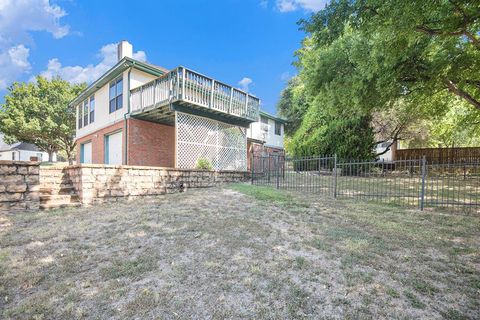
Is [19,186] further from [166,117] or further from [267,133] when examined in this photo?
[267,133]

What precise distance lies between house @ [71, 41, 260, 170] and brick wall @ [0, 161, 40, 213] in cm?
504

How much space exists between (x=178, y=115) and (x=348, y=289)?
911 cm

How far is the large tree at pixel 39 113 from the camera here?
21281 millimetres

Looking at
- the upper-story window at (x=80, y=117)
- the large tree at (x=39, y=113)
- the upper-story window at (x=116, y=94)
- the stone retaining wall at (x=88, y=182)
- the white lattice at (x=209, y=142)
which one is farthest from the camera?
the large tree at (x=39, y=113)

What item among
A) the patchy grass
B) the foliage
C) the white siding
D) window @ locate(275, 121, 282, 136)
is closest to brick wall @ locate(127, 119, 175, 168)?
the white siding

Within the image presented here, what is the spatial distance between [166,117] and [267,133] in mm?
10910

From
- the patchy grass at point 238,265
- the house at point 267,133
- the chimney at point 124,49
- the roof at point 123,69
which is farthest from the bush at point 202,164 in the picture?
the chimney at point 124,49

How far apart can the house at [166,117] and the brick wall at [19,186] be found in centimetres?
504

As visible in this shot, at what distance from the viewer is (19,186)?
17.9 ft

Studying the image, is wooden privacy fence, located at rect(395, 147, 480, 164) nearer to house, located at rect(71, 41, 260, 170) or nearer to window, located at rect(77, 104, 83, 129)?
house, located at rect(71, 41, 260, 170)

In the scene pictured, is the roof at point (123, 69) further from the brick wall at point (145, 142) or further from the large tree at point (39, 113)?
the large tree at point (39, 113)

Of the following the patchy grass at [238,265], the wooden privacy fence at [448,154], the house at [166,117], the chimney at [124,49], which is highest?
the chimney at [124,49]

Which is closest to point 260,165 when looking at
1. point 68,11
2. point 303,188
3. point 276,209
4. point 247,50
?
point 303,188

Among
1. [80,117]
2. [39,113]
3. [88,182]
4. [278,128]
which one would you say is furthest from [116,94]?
[39,113]
